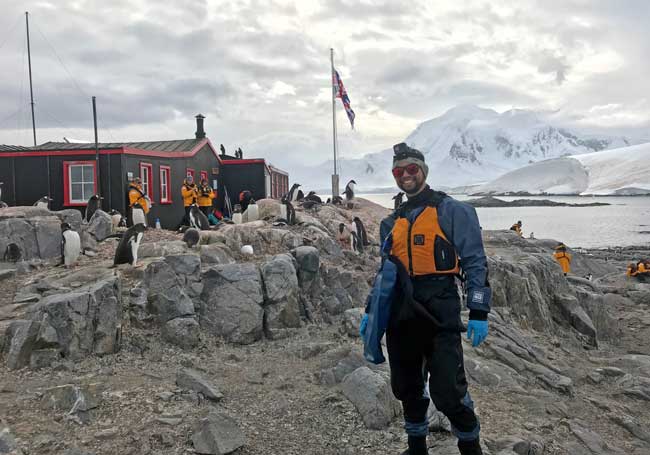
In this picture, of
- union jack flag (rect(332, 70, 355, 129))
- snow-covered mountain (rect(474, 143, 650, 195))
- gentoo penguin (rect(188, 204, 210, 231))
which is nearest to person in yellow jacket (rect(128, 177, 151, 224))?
gentoo penguin (rect(188, 204, 210, 231))

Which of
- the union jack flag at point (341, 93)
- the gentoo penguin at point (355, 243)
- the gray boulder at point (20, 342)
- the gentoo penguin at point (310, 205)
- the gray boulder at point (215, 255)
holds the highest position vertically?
the union jack flag at point (341, 93)

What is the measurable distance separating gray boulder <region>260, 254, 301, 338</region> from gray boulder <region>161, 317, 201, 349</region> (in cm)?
119

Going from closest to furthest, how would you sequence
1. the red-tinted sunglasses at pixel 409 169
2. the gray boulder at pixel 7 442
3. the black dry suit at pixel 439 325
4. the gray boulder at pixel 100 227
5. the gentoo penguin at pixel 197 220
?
the black dry suit at pixel 439 325
the red-tinted sunglasses at pixel 409 169
the gray boulder at pixel 7 442
the gray boulder at pixel 100 227
the gentoo penguin at pixel 197 220

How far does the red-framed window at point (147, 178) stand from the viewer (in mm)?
16766

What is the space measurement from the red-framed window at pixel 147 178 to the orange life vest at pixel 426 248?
14.5 m

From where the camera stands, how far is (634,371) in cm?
912

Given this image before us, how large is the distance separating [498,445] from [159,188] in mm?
15567

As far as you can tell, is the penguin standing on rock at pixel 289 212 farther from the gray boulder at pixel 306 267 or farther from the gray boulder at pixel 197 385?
the gray boulder at pixel 197 385

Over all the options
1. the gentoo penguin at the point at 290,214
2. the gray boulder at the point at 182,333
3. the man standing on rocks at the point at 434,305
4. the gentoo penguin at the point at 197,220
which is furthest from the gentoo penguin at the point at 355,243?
the man standing on rocks at the point at 434,305

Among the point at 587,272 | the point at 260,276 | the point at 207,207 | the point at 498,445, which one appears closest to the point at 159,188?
the point at 207,207

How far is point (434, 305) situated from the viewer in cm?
372

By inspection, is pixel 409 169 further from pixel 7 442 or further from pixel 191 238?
pixel 191 238

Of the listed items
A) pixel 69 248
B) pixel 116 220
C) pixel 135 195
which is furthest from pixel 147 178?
pixel 69 248

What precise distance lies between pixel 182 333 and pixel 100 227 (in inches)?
231
